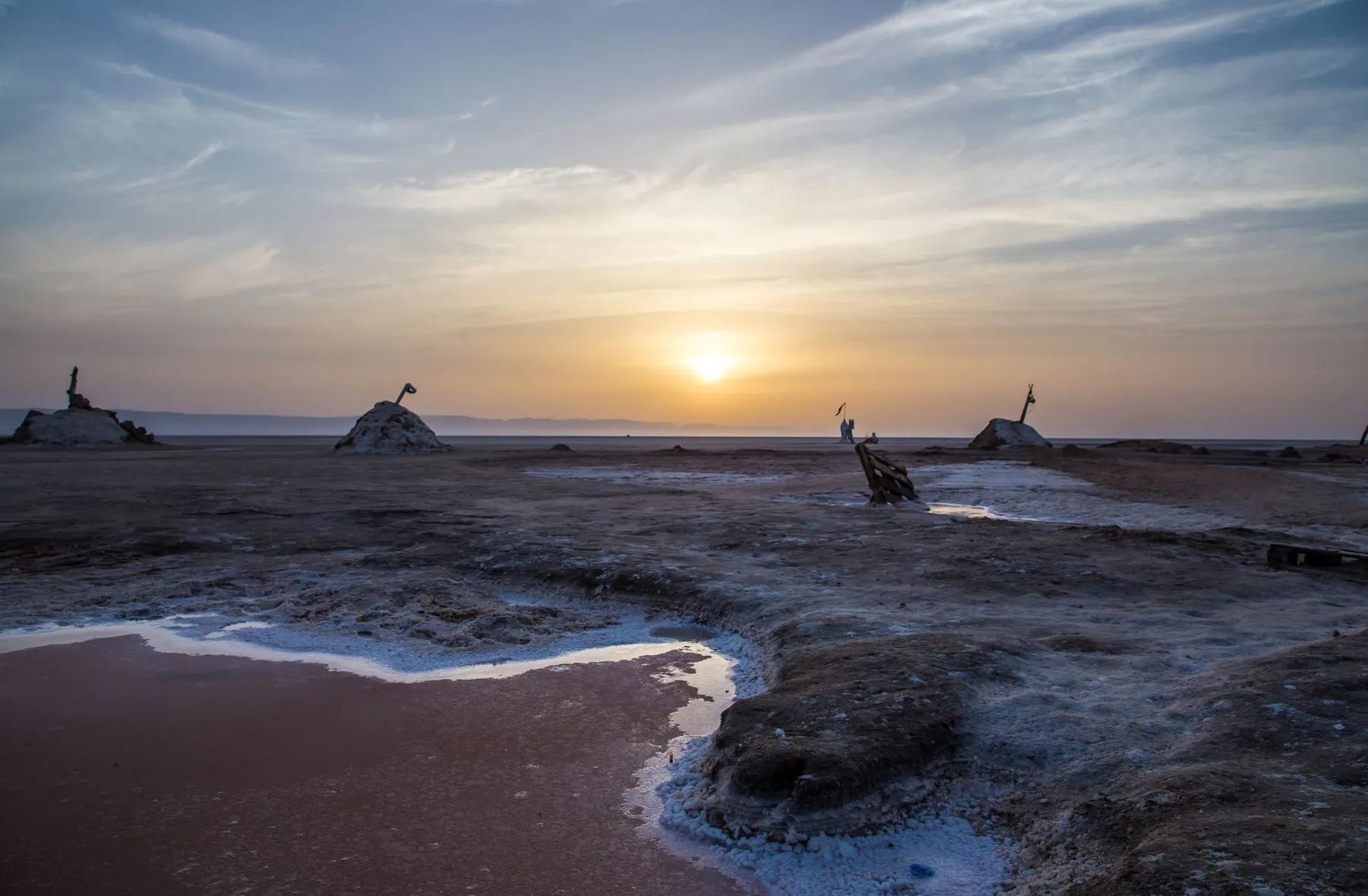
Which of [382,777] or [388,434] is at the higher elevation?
[388,434]

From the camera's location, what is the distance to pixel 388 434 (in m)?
33.0

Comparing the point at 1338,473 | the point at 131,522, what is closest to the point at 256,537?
the point at 131,522

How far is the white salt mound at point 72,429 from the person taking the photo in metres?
32.0

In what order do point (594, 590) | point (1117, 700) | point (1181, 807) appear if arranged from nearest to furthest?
point (1181, 807), point (1117, 700), point (594, 590)

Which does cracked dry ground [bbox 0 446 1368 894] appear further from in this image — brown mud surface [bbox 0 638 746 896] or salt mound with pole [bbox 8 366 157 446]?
salt mound with pole [bbox 8 366 157 446]

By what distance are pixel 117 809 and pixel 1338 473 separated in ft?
93.5

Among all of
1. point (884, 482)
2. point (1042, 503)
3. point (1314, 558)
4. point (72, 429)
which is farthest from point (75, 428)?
point (1314, 558)

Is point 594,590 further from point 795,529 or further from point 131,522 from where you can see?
point 131,522

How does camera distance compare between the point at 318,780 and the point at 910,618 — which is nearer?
the point at 318,780

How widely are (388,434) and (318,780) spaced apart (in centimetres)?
3116

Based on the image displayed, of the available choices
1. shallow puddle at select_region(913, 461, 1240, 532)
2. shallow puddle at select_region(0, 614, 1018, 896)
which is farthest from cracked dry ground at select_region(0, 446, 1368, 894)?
shallow puddle at select_region(913, 461, 1240, 532)

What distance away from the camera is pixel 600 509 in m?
13.3

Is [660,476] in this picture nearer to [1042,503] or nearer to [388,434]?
[1042,503]

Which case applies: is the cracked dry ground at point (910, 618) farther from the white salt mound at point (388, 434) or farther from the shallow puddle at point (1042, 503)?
the white salt mound at point (388, 434)
